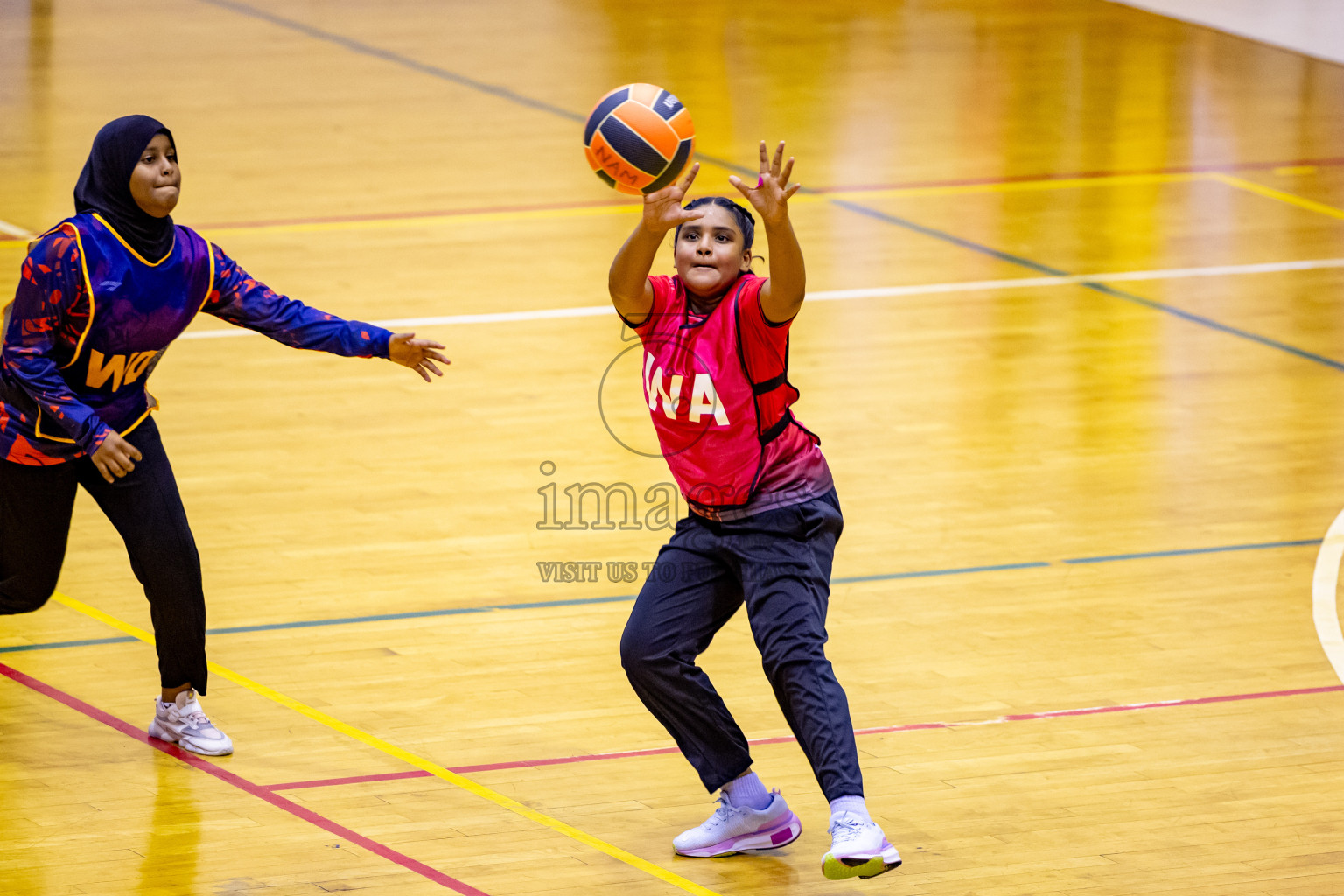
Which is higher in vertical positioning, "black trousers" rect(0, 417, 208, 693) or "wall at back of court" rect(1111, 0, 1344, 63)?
"wall at back of court" rect(1111, 0, 1344, 63)

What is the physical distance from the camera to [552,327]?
1101cm

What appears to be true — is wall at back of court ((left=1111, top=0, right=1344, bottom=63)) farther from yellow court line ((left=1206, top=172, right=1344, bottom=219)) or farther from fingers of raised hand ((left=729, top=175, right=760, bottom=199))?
fingers of raised hand ((left=729, top=175, right=760, bottom=199))

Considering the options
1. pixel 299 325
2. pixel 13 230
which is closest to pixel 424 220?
pixel 13 230

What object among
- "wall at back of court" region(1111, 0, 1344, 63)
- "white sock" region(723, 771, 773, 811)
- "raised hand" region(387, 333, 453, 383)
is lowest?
"white sock" region(723, 771, 773, 811)

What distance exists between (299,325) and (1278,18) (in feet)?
53.0

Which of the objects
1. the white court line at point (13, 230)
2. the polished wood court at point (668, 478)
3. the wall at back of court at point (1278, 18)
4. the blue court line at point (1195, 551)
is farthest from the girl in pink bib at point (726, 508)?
the wall at back of court at point (1278, 18)

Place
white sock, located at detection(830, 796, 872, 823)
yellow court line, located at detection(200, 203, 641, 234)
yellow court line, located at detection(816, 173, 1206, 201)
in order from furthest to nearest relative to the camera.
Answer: yellow court line, located at detection(816, 173, 1206, 201), yellow court line, located at detection(200, 203, 641, 234), white sock, located at detection(830, 796, 872, 823)

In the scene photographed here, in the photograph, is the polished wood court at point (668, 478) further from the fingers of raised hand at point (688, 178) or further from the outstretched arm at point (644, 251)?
the fingers of raised hand at point (688, 178)

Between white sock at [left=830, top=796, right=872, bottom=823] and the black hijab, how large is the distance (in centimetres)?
258

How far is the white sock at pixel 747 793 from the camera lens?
224 inches

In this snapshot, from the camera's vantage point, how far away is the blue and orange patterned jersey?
5.80m

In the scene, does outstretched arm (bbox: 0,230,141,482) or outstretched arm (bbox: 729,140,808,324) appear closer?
outstretched arm (bbox: 729,140,808,324)

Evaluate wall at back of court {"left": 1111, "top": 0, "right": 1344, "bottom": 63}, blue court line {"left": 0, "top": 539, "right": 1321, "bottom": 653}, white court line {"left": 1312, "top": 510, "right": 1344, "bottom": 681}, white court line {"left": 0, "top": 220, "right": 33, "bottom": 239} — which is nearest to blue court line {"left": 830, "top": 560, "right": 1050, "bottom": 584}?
blue court line {"left": 0, "top": 539, "right": 1321, "bottom": 653}

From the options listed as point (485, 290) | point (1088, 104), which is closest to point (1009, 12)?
point (1088, 104)
